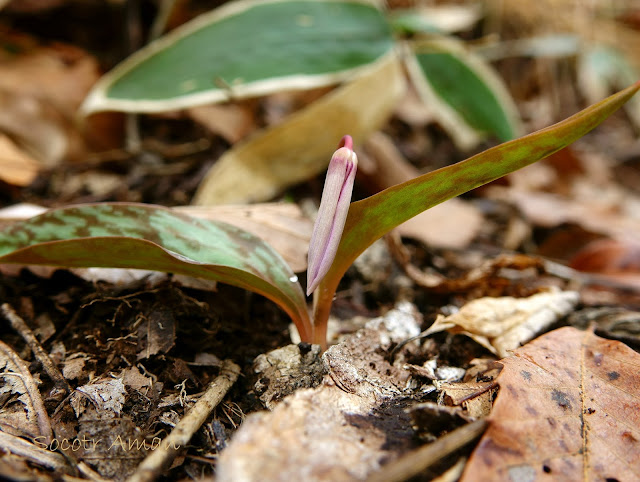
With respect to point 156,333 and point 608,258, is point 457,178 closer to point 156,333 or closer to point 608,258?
point 156,333

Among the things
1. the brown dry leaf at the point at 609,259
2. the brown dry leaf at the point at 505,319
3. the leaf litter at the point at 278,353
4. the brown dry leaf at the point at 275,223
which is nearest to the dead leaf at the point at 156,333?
the leaf litter at the point at 278,353

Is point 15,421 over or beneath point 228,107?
beneath

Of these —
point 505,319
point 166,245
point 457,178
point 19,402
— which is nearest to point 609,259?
point 505,319

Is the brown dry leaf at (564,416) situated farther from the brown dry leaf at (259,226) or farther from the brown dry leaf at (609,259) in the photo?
the brown dry leaf at (609,259)

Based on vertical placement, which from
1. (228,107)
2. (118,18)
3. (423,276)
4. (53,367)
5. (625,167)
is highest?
(118,18)

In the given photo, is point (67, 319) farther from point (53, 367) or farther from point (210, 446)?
point (210, 446)

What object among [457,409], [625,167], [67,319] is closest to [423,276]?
[457,409]

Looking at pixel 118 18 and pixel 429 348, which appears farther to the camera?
pixel 118 18
